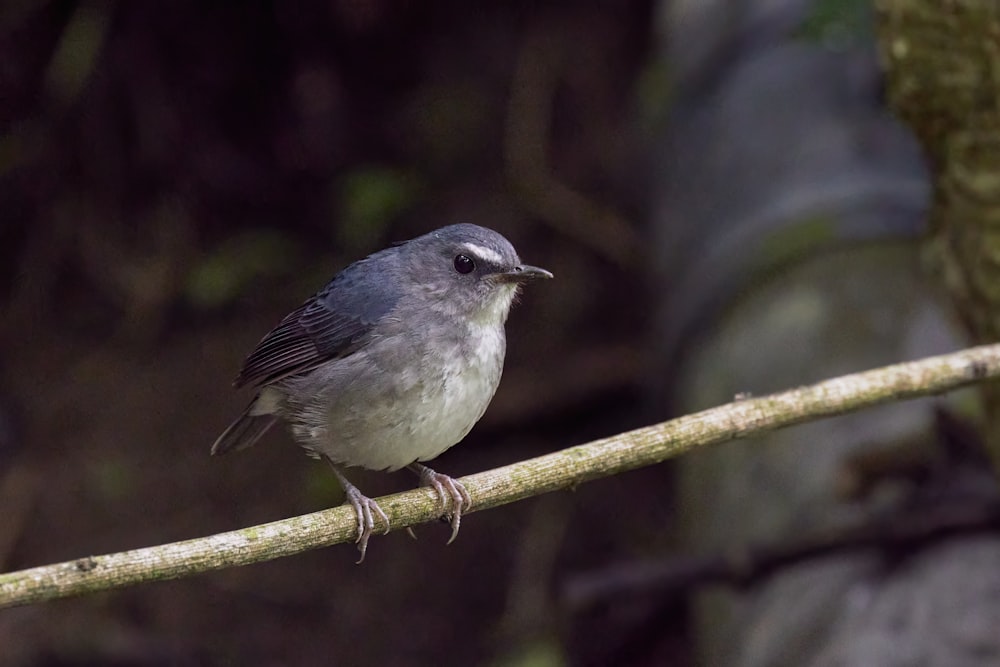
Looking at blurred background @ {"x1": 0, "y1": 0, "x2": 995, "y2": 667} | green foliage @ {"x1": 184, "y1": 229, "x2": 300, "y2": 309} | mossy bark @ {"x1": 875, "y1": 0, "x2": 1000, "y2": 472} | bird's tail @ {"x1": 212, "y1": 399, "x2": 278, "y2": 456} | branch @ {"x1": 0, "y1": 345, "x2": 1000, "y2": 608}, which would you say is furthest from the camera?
green foliage @ {"x1": 184, "y1": 229, "x2": 300, "y2": 309}

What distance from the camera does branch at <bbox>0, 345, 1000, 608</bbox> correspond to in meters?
2.39

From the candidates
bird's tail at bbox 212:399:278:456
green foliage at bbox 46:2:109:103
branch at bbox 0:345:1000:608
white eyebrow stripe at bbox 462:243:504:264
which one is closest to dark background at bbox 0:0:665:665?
green foliage at bbox 46:2:109:103

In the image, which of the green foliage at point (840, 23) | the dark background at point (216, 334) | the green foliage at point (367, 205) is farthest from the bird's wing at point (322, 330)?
the green foliage at point (840, 23)

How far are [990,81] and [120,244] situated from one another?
184 inches

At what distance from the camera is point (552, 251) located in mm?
7512

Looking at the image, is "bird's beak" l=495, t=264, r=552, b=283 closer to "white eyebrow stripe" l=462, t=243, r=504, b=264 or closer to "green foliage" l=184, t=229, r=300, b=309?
"white eyebrow stripe" l=462, t=243, r=504, b=264

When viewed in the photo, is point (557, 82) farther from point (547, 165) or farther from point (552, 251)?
point (552, 251)

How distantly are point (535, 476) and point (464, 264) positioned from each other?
646 mm

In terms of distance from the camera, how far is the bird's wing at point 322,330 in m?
3.23

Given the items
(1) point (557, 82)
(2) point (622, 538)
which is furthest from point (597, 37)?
(2) point (622, 538)

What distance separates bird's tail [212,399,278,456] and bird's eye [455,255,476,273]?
32.9 inches

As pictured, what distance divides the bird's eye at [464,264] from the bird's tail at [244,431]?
836mm

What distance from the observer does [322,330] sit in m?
3.30

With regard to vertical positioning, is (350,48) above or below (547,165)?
above
